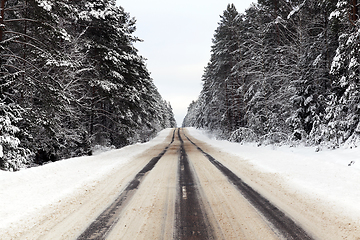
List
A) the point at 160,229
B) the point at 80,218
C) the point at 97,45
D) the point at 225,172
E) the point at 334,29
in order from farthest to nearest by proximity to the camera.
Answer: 1. the point at 97,45
2. the point at 334,29
3. the point at 225,172
4. the point at 80,218
5. the point at 160,229

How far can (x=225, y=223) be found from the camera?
3.29 meters

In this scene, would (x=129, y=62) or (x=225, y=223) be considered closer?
(x=225, y=223)

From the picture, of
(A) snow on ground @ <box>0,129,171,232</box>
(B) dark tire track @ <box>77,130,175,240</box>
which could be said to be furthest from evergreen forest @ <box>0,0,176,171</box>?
(B) dark tire track @ <box>77,130,175,240</box>

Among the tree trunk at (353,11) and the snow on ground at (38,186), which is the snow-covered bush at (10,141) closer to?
the snow on ground at (38,186)

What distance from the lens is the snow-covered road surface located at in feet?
10.0

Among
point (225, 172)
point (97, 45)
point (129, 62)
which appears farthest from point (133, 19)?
point (225, 172)

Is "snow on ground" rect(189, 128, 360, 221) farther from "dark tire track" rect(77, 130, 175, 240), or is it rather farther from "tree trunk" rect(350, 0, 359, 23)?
"tree trunk" rect(350, 0, 359, 23)

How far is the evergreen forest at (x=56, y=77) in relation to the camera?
24.6 feet

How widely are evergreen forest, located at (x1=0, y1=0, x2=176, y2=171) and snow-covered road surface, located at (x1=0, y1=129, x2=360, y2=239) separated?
2.50 metres

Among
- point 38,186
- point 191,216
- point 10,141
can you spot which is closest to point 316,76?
point 191,216

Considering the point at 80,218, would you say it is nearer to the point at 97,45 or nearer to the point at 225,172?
the point at 225,172

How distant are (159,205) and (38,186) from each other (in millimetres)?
3727

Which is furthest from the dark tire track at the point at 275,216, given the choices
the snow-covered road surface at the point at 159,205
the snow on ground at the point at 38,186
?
the snow on ground at the point at 38,186

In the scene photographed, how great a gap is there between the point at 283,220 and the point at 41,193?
5500 mm
